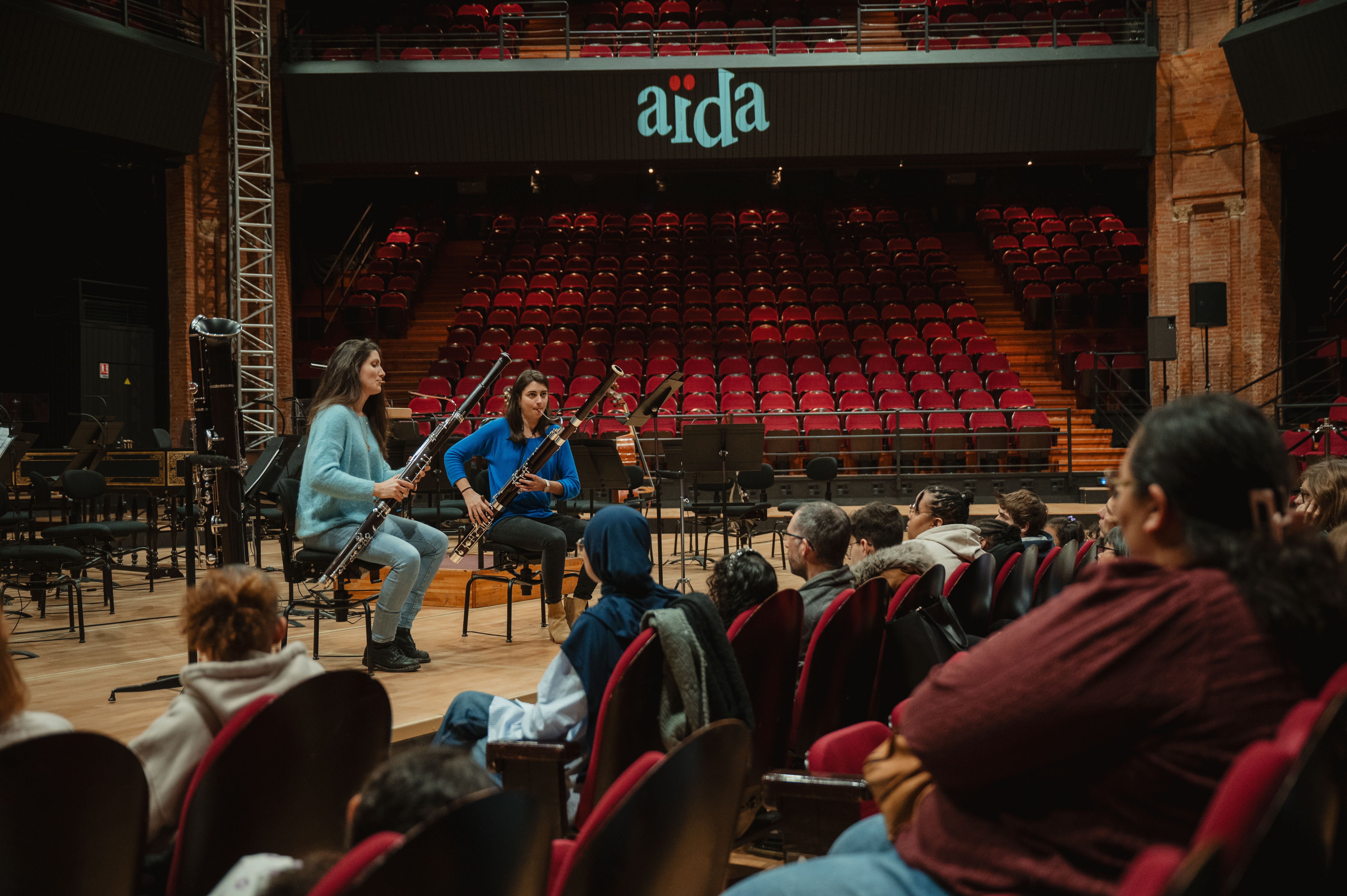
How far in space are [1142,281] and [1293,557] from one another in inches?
506

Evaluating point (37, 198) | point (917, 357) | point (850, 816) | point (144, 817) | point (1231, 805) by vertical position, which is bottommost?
point (850, 816)

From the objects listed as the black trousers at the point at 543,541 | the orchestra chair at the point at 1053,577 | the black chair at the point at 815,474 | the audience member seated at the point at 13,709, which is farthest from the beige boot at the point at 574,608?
the black chair at the point at 815,474

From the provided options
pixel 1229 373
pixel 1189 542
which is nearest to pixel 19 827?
pixel 1189 542

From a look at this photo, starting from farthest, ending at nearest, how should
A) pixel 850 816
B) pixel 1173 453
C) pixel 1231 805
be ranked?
pixel 850 816, pixel 1173 453, pixel 1231 805

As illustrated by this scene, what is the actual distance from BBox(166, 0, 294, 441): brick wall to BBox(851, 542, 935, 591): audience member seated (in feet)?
31.4

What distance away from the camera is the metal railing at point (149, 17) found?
9.70 meters

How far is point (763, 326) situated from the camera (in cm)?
1218

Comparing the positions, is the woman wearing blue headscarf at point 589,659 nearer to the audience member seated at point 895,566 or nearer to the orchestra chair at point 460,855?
the audience member seated at point 895,566

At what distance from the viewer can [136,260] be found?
40.8 feet

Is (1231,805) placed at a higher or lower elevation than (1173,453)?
lower

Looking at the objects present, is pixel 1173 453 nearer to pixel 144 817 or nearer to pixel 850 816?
pixel 850 816

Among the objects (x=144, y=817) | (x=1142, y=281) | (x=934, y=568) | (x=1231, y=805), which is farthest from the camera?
(x=1142, y=281)

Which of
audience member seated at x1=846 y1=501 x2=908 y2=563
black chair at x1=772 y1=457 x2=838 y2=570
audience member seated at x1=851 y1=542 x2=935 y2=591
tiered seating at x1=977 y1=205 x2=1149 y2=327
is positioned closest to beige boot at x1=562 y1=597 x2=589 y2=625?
audience member seated at x1=846 y1=501 x2=908 y2=563

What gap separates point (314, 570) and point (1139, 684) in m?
3.59
